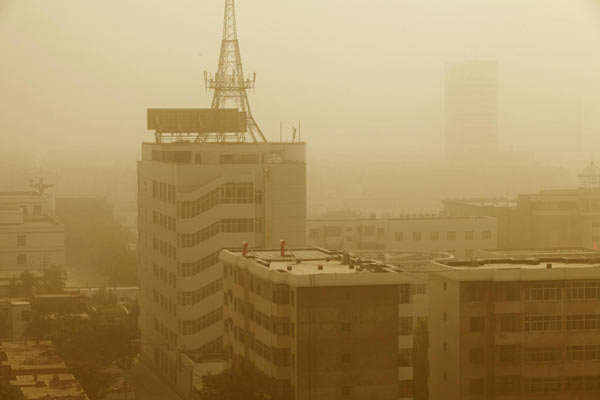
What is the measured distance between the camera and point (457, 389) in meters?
13.2

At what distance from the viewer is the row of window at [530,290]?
1309 centimetres

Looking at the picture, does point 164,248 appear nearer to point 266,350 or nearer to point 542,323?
point 266,350

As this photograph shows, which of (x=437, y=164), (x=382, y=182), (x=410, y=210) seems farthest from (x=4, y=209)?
(x=437, y=164)

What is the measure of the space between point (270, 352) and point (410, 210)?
33.0 m

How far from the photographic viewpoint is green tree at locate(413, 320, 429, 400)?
1420 cm

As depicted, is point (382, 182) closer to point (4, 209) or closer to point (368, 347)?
point (4, 209)

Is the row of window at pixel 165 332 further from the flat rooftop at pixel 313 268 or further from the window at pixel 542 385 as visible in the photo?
the window at pixel 542 385

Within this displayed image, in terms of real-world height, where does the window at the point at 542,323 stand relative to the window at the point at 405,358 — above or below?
above

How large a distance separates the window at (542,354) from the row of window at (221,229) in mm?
5028

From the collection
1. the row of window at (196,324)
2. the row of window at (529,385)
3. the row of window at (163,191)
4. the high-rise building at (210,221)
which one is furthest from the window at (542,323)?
the row of window at (163,191)

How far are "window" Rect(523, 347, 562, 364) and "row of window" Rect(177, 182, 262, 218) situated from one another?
5.20m

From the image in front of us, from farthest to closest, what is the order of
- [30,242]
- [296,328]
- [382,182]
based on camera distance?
[382,182] < [30,242] < [296,328]

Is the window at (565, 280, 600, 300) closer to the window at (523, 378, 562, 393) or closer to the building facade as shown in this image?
the window at (523, 378, 562, 393)

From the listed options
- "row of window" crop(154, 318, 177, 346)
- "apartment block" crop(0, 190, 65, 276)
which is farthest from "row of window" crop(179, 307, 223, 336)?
"apartment block" crop(0, 190, 65, 276)
